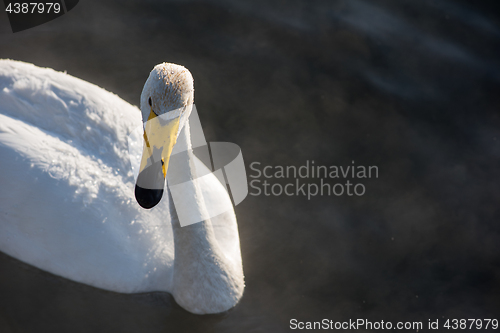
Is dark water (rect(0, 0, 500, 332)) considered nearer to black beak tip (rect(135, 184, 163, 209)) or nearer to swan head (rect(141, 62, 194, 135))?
black beak tip (rect(135, 184, 163, 209))

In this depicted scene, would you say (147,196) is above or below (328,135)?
above

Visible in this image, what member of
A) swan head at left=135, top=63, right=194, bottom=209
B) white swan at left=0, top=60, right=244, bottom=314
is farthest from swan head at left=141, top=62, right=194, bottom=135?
white swan at left=0, top=60, right=244, bottom=314

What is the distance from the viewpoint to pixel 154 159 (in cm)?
324

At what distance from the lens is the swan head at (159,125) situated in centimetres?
323

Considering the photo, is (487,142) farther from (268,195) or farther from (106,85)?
(106,85)

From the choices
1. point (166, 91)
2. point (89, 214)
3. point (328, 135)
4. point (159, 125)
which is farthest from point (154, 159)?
point (328, 135)

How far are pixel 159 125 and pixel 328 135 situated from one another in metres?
3.42

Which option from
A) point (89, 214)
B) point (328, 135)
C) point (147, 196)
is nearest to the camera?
point (147, 196)

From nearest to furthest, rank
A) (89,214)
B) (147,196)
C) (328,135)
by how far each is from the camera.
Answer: (147,196), (89,214), (328,135)

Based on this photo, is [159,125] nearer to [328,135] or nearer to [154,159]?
[154,159]

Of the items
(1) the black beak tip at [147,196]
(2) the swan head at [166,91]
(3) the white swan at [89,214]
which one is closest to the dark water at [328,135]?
(3) the white swan at [89,214]

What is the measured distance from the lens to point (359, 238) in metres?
5.36

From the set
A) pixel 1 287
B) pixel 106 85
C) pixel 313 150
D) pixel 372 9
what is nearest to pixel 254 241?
pixel 313 150

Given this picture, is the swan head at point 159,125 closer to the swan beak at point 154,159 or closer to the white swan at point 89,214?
the swan beak at point 154,159
